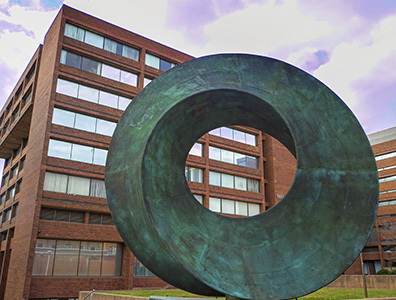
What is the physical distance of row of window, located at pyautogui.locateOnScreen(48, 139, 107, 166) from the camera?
27797mm

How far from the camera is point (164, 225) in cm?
623

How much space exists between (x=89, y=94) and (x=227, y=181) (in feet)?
52.6

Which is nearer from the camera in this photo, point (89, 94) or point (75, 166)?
point (75, 166)

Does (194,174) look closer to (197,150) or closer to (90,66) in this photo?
(197,150)

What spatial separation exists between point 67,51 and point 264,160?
2351 cm

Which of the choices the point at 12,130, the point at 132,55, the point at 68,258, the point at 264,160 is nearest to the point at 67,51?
the point at 132,55

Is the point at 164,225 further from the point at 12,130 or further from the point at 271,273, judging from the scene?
the point at 12,130

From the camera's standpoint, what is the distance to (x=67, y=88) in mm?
29344

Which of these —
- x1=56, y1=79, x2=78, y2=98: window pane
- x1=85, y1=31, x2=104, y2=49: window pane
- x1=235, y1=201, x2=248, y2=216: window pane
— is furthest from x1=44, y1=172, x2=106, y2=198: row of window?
x1=235, y1=201, x2=248, y2=216: window pane

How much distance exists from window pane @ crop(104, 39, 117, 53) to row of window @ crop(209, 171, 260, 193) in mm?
14572

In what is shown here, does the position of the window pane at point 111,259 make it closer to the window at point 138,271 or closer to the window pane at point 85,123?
the window at point 138,271

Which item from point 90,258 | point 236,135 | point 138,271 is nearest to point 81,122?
point 90,258

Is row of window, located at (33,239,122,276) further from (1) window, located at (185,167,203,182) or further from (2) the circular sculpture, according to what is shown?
(2) the circular sculpture

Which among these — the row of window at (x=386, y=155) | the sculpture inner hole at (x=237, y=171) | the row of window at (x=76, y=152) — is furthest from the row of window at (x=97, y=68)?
the row of window at (x=386, y=155)
